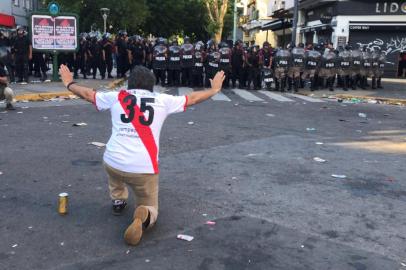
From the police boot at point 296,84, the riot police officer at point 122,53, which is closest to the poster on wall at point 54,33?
the riot police officer at point 122,53

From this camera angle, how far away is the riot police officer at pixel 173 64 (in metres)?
18.3

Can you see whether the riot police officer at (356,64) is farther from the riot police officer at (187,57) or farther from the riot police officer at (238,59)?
the riot police officer at (187,57)

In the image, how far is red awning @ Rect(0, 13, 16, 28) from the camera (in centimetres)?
3975

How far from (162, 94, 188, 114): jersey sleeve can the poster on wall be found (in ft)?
45.4

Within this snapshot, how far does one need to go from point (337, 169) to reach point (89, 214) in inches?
142

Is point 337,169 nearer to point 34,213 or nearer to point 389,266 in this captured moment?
point 389,266

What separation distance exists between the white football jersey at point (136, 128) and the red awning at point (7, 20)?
127ft

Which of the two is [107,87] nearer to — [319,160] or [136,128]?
[319,160]

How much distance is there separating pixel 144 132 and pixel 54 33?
14.1 metres

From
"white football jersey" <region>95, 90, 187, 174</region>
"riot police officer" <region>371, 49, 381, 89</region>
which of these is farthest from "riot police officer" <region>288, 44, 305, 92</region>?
"white football jersey" <region>95, 90, 187, 174</region>

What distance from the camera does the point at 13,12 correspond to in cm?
4572

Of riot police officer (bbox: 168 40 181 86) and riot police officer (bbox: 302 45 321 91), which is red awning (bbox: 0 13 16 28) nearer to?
riot police officer (bbox: 168 40 181 86)

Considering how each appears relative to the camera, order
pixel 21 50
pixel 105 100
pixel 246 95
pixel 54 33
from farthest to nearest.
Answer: pixel 54 33 < pixel 246 95 < pixel 21 50 < pixel 105 100

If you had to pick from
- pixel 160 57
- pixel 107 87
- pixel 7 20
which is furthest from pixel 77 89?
pixel 7 20
